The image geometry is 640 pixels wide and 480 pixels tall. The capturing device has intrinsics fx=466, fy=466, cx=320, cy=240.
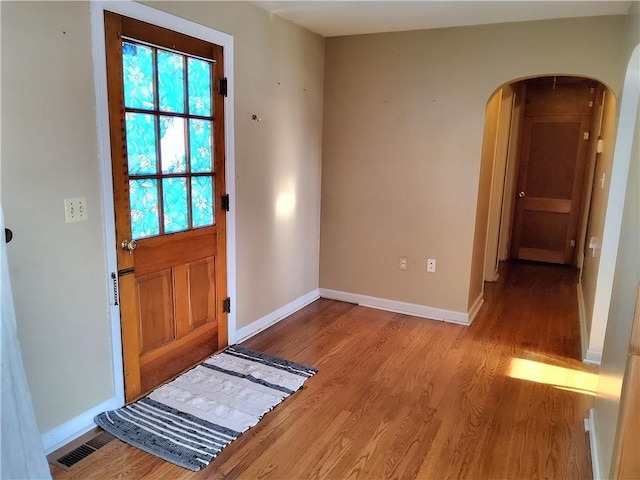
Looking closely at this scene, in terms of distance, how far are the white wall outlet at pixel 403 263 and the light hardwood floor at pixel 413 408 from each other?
43 centimetres

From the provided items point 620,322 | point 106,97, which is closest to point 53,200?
point 106,97

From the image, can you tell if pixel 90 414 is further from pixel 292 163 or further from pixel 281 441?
pixel 292 163

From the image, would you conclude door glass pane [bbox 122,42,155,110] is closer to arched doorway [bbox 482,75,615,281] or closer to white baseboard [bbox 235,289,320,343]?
white baseboard [bbox 235,289,320,343]

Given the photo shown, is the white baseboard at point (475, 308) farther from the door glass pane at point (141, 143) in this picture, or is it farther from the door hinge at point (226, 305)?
the door glass pane at point (141, 143)

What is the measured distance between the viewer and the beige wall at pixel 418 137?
3398 millimetres

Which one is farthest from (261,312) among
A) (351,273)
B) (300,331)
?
(351,273)

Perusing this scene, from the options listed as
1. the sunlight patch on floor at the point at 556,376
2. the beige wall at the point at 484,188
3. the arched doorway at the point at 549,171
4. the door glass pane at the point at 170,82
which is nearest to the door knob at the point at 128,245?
the door glass pane at the point at 170,82

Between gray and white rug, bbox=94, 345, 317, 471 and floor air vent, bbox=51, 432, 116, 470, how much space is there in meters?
0.05

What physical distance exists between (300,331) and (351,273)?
914mm

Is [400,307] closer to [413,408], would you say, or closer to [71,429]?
[413,408]

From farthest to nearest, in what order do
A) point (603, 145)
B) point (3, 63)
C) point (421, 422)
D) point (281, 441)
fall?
point (603, 145), point (421, 422), point (281, 441), point (3, 63)

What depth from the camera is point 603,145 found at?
4203 mm

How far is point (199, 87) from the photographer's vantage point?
112 inches

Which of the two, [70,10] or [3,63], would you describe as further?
[70,10]
